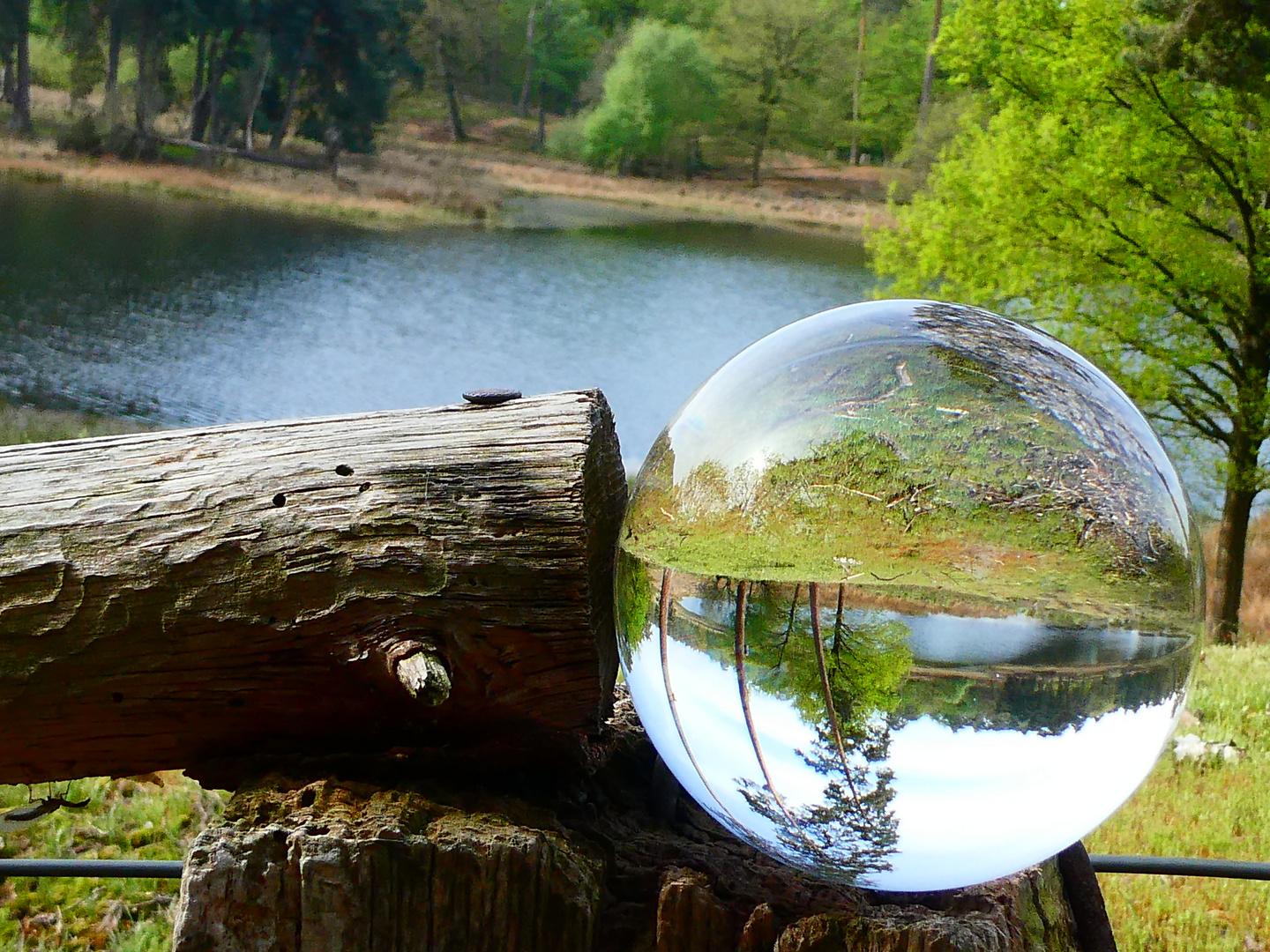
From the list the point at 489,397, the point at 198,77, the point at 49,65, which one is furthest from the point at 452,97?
the point at 489,397

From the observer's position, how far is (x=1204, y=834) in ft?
11.6

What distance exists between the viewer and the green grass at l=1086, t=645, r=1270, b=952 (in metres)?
2.83

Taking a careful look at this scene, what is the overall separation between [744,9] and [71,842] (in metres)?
12.9

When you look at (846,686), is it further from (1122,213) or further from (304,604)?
(1122,213)

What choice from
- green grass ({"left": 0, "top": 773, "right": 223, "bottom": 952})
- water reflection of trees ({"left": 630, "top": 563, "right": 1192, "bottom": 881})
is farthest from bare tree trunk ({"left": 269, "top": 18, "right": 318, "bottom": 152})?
water reflection of trees ({"left": 630, "top": 563, "right": 1192, "bottom": 881})

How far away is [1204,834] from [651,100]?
11.2 m

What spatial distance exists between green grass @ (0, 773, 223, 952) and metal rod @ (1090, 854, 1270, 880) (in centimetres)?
189

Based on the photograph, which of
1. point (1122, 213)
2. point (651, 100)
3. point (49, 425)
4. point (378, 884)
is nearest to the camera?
point (378, 884)

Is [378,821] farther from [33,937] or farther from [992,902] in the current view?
[33,937]

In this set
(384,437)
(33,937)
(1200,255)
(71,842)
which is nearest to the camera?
(384,437)

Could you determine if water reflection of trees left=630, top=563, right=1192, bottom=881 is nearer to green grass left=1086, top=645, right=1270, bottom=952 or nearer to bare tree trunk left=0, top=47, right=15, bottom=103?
green grass left=1086, top=645, right=1270, bottom=952

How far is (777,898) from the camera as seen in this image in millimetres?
1332

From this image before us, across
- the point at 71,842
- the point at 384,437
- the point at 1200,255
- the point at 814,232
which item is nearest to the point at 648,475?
the point at 384,437

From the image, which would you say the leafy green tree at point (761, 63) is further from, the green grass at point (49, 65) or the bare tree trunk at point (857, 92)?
the green grass at point (49, 65)
